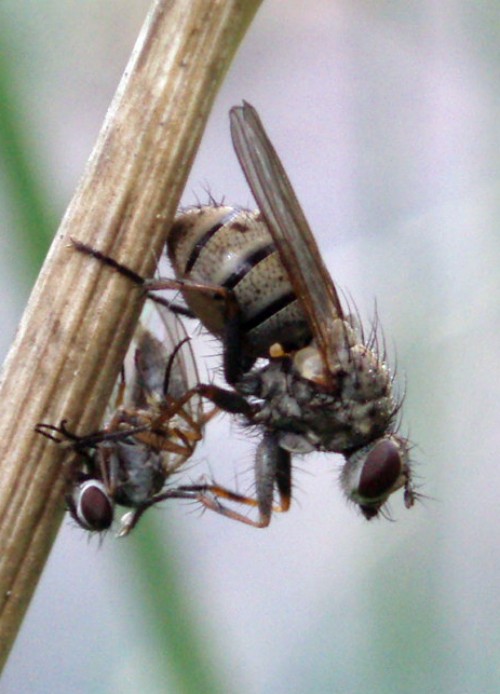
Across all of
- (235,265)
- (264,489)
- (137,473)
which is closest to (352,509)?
(264,489)

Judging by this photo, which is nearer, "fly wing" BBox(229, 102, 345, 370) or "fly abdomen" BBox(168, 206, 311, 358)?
"fly wing" BBox(229, 102, 345, 370)

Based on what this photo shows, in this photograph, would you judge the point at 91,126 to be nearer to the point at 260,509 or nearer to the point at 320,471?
the point at 320,471

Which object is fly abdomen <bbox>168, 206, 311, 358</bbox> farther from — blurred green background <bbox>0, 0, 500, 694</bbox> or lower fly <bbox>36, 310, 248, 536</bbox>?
blurred green background <bbox>0, 0, 500, 694</bbox>

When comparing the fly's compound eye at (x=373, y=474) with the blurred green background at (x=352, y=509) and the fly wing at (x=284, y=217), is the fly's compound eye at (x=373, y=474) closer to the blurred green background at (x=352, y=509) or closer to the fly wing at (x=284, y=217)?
the fly wing at (x=284, y=217)

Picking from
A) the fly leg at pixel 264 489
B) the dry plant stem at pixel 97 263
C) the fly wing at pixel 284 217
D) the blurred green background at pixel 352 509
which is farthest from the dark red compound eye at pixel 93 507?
the blurred green background at pixel 352 509

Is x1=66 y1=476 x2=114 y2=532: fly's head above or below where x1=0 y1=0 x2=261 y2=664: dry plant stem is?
below

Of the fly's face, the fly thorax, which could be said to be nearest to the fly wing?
the fly's face

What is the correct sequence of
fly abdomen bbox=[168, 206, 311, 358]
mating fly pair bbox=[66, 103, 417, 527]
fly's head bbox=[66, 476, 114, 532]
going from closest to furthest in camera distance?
fly's head bbox=[66, 476, 114, 532] → mating fly pair bbox=[66, 103, 417, 527] → fly abdomen bbox=[168, 206, 311, 358]
